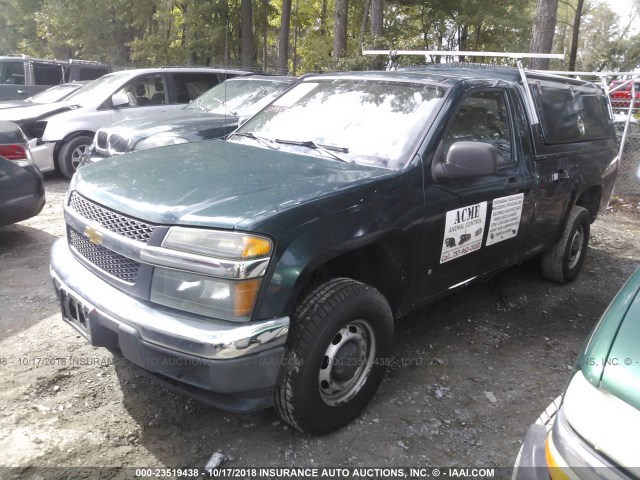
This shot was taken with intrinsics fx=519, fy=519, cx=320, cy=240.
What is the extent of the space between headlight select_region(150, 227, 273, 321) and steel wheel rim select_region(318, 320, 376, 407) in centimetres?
57

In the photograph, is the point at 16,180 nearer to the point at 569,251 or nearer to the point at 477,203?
the point at 477,203

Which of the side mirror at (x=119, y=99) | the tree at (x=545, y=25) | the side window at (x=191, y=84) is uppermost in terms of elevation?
the tree at (x=545, y=25)

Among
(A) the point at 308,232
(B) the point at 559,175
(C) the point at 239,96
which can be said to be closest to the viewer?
(A) the point at 308,232

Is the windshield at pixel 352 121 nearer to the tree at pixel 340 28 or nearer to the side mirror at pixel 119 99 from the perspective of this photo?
the side mirror at pixel 119 99

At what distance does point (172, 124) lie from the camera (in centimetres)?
642

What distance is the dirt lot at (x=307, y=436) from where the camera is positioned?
2580 mm

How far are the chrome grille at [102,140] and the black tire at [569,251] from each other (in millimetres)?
5467

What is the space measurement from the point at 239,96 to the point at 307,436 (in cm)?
607

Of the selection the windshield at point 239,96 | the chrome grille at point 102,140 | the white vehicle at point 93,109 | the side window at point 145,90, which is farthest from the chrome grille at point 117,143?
the side window at point 145,90

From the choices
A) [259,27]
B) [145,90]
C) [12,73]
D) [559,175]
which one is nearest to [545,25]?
[559,175]

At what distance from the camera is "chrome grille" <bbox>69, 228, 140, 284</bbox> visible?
2.50m

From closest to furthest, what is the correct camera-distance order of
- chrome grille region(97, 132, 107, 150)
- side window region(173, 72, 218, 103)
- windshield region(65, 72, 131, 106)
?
chrome grille region(97, 132, 107, 150)
windshield region(65, 72, 131, 106)
side window region(173, 72, 218, 103)

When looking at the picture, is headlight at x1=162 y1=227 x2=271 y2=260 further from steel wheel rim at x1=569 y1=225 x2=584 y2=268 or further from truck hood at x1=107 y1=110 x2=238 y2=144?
truck hood at x1=107 y1=110 x2=238 y2=144

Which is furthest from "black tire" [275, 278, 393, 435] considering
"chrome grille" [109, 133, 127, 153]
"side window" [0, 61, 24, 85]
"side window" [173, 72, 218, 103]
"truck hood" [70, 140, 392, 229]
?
"side window" [0, 61, 24, 85]
